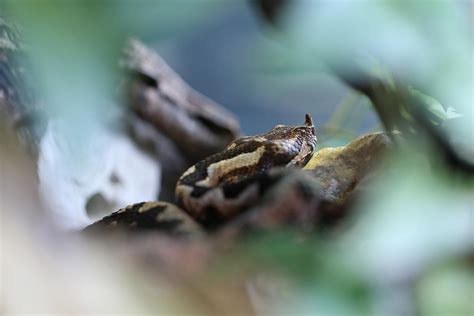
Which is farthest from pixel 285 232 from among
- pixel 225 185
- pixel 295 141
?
pixel 295 141

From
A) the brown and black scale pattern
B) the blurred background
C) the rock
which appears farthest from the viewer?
the rock

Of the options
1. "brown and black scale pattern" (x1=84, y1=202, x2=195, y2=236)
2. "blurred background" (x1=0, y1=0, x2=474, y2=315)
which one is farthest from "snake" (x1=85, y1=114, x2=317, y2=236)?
"blurred background" (x1=0, y1=0, x2=474, y2=315)

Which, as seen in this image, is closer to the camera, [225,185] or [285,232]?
[285,232]

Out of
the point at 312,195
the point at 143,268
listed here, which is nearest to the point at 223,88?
the point at 312,195

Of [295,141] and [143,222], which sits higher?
[295,141]

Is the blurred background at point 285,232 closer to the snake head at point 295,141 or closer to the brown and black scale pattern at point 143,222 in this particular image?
the brown and black scale pattern at point 143,222

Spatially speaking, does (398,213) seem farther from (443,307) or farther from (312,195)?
(312,195)

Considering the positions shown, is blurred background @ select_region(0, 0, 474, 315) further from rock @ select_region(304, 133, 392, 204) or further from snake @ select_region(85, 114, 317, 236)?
rock @ select_region(304, 133, 392, 204)

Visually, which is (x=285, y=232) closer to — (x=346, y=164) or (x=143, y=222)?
(x=143, y=222)

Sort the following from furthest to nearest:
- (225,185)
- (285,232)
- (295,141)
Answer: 1. (295,141)
2. (225,185)
3. (285,232)
